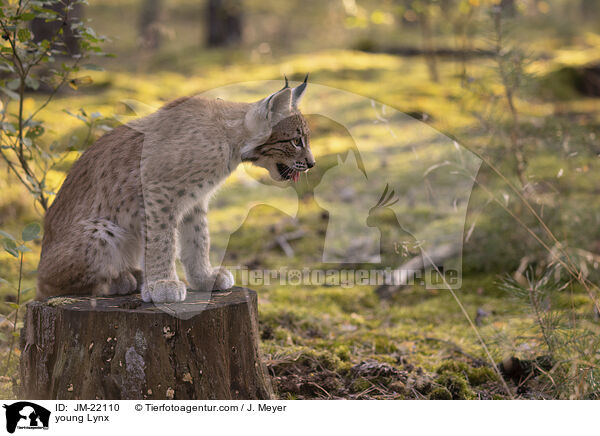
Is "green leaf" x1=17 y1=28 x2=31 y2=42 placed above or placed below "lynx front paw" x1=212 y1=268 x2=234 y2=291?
above

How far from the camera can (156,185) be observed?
355cm

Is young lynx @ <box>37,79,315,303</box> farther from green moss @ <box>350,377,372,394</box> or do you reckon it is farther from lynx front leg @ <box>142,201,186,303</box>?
green moss @ <box>350,377,372,394</box>

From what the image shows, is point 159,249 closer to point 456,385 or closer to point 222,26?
point 456,385

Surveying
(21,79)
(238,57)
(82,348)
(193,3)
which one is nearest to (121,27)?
(193,3)

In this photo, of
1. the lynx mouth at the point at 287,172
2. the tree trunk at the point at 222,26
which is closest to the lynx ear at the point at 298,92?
the lynx mouth at the point at 287,172

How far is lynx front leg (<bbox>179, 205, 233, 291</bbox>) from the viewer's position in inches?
154

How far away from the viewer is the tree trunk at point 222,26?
16344 mm

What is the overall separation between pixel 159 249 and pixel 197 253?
0.45m

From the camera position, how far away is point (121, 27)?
80.5 ft
